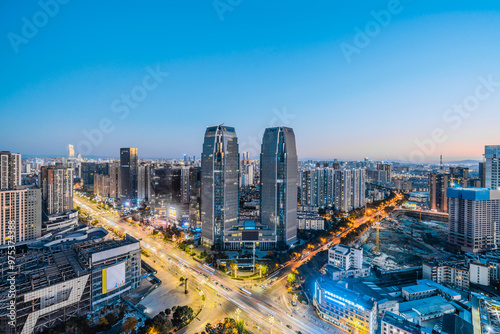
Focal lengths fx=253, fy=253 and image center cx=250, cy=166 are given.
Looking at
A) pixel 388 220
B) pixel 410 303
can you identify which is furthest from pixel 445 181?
pixel 410 303

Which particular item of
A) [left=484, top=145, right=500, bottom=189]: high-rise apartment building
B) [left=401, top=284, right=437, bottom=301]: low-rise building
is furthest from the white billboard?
[left=484, top=145, right=500, bottom=189]: high-rise apartment building

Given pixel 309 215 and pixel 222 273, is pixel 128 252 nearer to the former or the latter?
pixel 222 273

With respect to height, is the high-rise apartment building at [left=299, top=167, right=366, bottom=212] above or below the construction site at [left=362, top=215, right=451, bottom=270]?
above

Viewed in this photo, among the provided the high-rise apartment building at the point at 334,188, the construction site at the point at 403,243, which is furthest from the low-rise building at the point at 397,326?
the high-rise apartment building at the point at 334,188

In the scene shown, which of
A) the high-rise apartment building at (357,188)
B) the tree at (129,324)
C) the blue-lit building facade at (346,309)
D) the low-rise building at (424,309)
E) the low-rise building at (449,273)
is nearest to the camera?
the tree at (129,324)

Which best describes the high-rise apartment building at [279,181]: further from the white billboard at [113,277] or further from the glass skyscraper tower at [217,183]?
the white billboard at [113,277]

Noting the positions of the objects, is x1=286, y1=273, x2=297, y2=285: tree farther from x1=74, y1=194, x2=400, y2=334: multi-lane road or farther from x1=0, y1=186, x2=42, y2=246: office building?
x1=0, y1=186, x2=42, y2=246: office building
